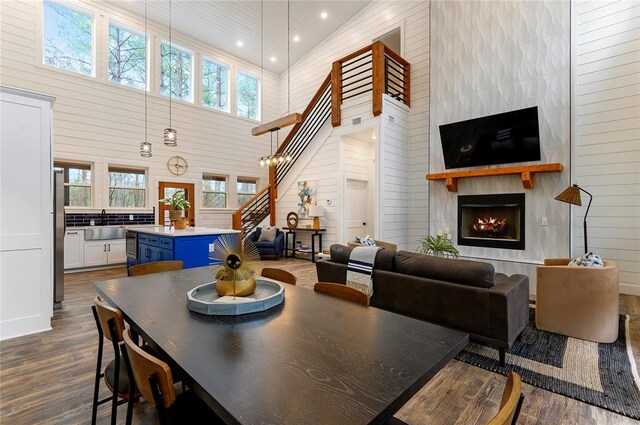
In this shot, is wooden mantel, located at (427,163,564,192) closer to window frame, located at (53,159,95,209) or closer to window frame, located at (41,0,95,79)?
window frame, located at (53,159,95,209)

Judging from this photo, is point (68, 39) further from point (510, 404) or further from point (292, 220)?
point (510, 404)

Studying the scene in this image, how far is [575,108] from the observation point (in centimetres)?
464

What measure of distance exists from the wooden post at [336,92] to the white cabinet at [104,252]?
5.57 metres

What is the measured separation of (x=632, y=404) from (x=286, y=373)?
2.60m

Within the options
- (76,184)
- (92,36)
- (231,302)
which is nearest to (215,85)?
(92,36)

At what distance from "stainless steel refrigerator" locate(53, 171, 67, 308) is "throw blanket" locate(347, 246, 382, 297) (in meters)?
3.90

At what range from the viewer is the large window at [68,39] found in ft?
20.8

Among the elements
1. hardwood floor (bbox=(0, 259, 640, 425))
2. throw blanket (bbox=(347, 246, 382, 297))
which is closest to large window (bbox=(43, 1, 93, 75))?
hardwood floor (bbox=(0, 259, 640, 425))

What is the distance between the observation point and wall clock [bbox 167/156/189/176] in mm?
7875

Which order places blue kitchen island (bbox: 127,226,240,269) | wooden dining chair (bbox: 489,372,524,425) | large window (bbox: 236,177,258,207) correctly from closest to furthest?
A: wooden dining chair (bbox: 489,372,524,425)
blue kitchen island (bbox: 127,226,240,269)
large window (bbox: 236,177,258,207)

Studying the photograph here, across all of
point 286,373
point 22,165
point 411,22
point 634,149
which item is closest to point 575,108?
point 634,149

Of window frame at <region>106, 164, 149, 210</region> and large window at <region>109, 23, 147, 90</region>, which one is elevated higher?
large window at <region>109, 23, 147, 90</region>

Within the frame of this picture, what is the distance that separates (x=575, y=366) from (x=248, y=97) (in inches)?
384

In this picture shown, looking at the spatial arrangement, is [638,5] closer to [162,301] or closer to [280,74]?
[162,301]
